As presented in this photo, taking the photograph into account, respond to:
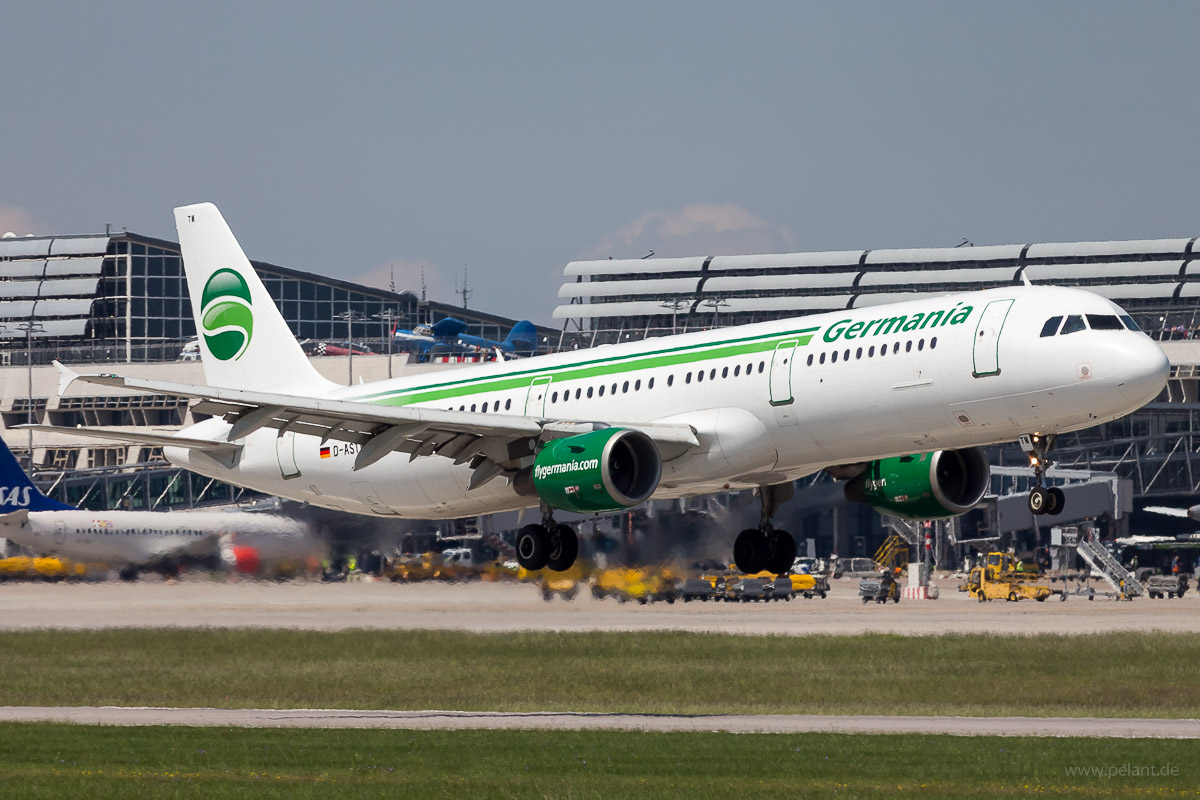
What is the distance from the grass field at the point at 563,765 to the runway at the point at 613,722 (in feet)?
5.66

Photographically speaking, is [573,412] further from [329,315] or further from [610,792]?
[329,315]

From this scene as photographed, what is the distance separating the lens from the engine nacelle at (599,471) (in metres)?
34.9

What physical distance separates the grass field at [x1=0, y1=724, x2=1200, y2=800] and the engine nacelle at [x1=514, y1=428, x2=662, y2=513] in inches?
205

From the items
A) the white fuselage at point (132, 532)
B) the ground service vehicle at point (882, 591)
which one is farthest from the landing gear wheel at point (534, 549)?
the ground service vehicle at point (882, 591)

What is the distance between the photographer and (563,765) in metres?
31.5

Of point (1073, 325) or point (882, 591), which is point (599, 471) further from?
point (882, 591)

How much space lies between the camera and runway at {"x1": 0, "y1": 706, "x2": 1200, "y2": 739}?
38375 millimetres

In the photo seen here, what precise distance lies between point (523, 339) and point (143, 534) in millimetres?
86564

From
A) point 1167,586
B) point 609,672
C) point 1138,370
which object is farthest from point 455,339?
point 1138,370

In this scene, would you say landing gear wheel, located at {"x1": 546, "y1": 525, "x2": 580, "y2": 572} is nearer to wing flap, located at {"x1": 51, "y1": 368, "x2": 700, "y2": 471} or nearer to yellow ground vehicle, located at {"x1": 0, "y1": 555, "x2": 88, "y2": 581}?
wing flap, located at {"x1": 51, "y1": 368, "x2": 700, "y2": 471}

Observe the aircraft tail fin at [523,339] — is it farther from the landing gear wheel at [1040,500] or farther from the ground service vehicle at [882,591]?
the landing gear wheel at [1040,500]

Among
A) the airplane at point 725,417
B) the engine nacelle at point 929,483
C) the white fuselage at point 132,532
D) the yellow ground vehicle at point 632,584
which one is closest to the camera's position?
the airplane at point 725,417

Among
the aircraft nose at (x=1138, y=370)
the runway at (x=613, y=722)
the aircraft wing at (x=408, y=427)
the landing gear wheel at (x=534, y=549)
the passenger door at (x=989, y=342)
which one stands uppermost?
the passenger door at (x=989, y=342)

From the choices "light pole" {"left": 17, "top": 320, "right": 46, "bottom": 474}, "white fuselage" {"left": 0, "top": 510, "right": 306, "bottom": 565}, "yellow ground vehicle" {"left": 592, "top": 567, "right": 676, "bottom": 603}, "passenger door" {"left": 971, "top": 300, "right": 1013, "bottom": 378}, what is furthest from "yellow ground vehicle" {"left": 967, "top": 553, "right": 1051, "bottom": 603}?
"passenger door" {"left": 971, "top": 300, "right": 1013, "bottom": 378}
